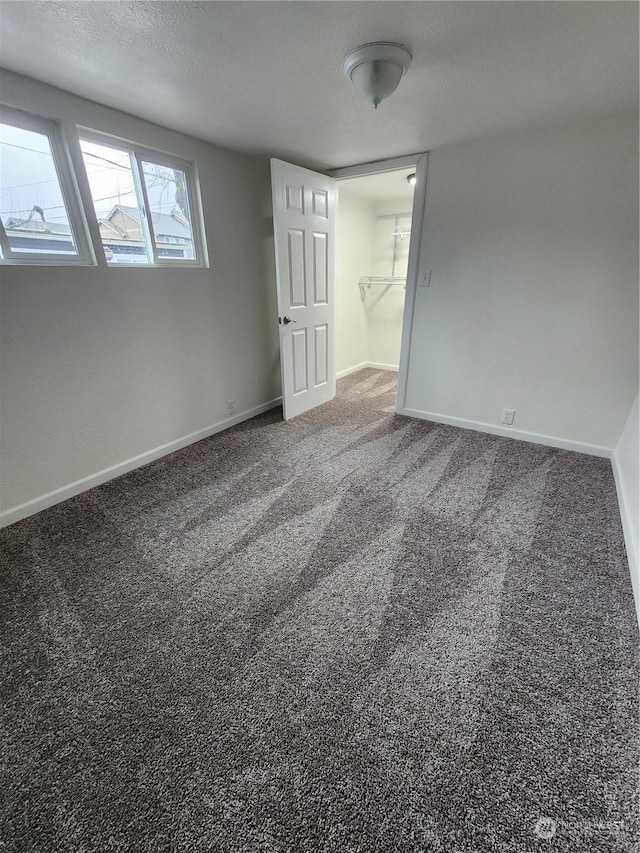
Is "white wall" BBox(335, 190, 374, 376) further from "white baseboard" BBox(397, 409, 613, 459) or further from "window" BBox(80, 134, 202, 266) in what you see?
"window" BBox(80, 134, 202, 266)

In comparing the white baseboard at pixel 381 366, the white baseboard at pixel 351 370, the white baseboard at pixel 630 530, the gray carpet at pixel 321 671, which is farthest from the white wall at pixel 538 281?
the white baseboard at pixel 381 366

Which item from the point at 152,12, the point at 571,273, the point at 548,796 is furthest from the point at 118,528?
the point at 571,273

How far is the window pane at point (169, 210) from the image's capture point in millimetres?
2389

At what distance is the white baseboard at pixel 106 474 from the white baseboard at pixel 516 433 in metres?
1.68

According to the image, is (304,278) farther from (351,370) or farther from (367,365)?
(367,365)

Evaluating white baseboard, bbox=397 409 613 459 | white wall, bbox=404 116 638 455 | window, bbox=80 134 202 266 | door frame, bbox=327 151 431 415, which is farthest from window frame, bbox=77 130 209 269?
white baseboard, bbox=397 409 613 459

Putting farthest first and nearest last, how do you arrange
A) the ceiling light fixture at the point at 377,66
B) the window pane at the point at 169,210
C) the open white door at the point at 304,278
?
the open white door at the point at 304,278 → the window pane at the point at 169,210 → the ceiling light fixture at the point at 377,66

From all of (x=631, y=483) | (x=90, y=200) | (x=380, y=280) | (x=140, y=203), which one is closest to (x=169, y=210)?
(x=140, y=203)

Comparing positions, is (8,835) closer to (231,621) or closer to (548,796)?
(231,621)

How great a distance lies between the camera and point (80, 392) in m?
2.21

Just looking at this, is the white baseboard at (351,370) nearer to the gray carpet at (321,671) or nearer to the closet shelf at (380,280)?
the closet shelf at (380,280)

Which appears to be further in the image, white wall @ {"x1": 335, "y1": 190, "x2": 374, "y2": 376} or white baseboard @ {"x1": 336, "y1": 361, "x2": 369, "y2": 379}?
white baseboard @ {"x1": 336, "y1": 361, "x2": 369, "y2": 379}

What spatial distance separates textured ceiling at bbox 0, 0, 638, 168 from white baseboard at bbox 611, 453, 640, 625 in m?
2.10

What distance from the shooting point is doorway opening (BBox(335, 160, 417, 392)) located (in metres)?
4.16
